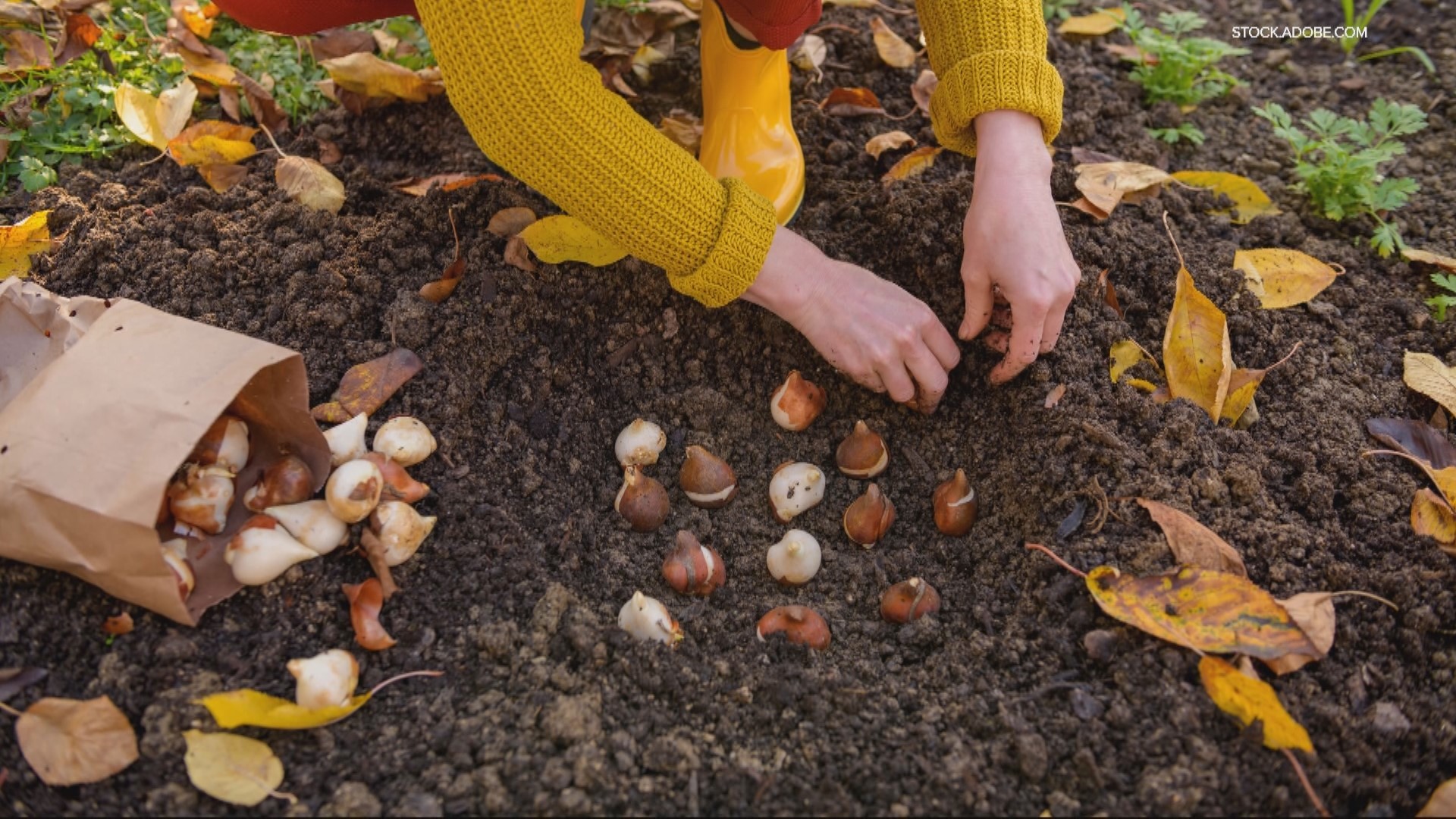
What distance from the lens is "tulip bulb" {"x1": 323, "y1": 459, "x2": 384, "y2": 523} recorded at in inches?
60.0

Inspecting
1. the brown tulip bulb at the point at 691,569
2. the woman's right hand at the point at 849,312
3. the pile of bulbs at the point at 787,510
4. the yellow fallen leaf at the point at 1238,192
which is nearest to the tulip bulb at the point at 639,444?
the pile of bulbs at the point at 787,510

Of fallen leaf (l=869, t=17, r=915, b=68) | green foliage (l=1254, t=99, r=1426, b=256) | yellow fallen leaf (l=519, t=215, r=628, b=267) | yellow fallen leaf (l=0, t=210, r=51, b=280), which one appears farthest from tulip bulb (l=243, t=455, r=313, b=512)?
green foliage (l=1254, t=99, r=1426, b=256)

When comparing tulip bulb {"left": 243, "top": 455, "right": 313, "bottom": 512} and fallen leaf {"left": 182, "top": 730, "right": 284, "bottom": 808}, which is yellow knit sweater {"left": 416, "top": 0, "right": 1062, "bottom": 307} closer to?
tulip bulb {"left": 243, "top": 455, "right": 313, "bottom": 512}

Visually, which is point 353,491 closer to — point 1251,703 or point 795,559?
point 795,559

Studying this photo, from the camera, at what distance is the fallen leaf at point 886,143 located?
7.48ft

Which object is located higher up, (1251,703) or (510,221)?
(510,221)

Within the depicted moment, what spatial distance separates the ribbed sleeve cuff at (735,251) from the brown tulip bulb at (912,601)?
0.55 metres

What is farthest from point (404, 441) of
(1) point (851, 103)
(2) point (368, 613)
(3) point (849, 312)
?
(1) point (851, 103)

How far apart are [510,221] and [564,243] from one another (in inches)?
6.2

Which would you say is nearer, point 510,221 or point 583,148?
point 583,148

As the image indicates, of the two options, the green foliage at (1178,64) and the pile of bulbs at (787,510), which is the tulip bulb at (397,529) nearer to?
the pile of bulbs at (787,510)

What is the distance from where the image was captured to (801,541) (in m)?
1.65

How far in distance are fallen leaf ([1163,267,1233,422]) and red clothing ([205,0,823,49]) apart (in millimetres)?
915

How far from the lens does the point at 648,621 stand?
152 centimetres
